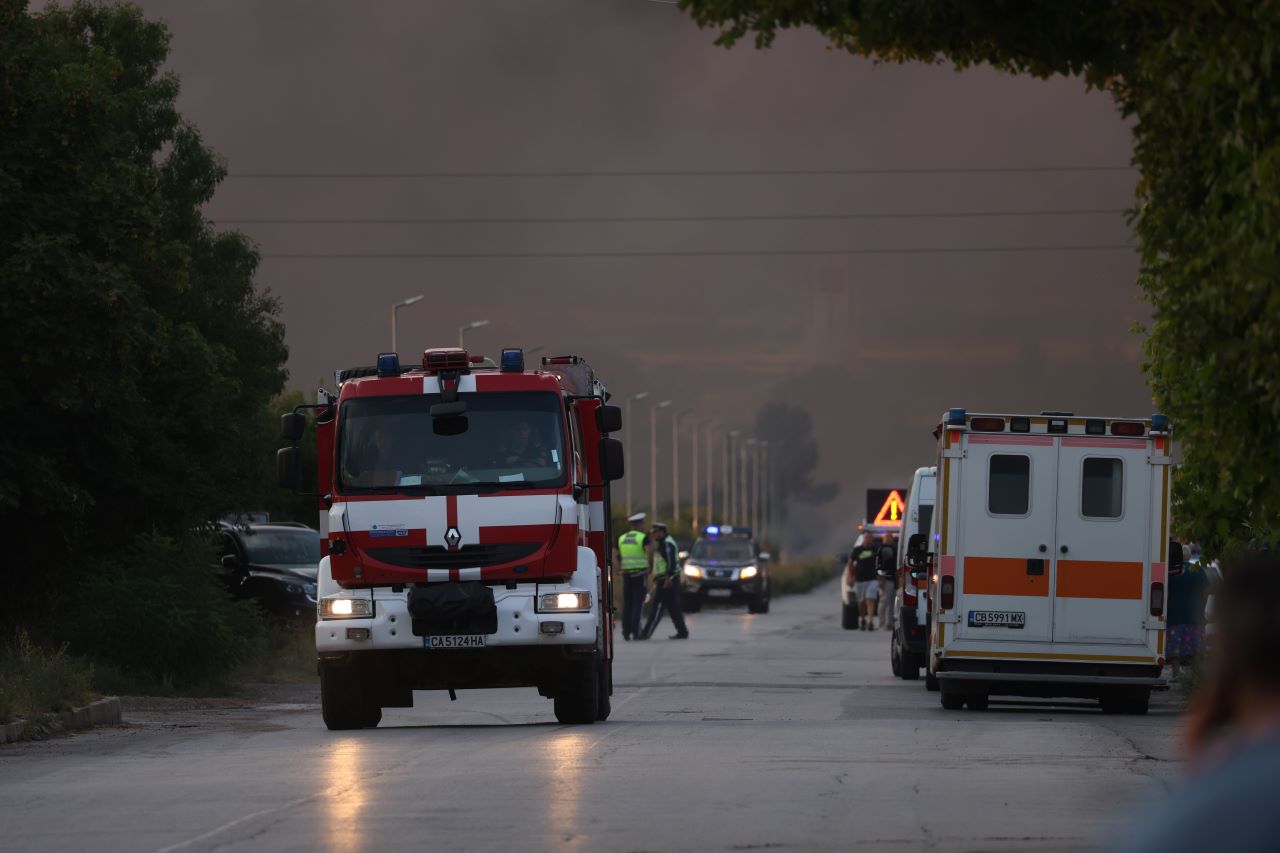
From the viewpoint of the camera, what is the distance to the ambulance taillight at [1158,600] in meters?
18.7

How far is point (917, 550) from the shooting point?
72.3 ft

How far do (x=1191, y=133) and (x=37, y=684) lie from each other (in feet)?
37.6

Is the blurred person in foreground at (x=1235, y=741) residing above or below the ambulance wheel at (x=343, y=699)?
above

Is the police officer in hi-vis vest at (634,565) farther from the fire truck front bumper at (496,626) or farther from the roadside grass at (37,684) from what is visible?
the fire truck front bumper at (496,626)

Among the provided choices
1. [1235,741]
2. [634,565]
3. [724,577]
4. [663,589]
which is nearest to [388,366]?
[1235,741]

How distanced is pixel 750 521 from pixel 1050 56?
151061mm

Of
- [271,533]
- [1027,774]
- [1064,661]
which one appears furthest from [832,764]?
[271,533]

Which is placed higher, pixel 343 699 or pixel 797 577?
pixel 343 699

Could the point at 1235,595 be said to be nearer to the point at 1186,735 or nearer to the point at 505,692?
the point at 1186,735

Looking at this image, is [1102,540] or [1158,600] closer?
[1158,600]

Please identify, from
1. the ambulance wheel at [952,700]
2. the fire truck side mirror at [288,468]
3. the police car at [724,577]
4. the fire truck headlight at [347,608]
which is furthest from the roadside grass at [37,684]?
the police car at [724,577]

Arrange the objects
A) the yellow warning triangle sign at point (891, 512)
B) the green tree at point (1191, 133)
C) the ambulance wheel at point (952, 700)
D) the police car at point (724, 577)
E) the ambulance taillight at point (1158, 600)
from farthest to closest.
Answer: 1. the police car at point (724, 577)
2. the yellow warning triangle sign at point (891, 512)
3. the ambulance wheel at point (952, 700)
4. the ambulance taillight at point (1158, 600)
5. the green tree at point (1191, 133)

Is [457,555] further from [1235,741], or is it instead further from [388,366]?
[1235,741]

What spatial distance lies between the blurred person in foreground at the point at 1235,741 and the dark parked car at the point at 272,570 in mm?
25242
